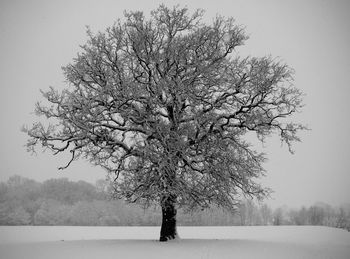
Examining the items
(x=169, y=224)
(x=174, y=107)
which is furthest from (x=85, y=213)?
(x=174, y=107)

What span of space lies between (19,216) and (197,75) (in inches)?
1548

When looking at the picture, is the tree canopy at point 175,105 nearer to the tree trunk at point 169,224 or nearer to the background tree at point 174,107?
the background tree at point 174,107

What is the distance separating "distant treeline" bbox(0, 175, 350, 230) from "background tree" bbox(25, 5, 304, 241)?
22491mm

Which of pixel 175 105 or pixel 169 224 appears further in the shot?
pixel 169 224

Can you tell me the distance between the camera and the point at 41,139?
19.1 meters

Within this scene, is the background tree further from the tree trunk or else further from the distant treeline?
the distant treeline

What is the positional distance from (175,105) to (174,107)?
13 centimetres

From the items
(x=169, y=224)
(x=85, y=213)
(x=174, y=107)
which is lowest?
(x=85, y=213)

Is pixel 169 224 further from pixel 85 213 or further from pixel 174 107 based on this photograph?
pixel 85 213

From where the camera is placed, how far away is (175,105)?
19.4m

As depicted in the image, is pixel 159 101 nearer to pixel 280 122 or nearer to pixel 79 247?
pixel 280 122

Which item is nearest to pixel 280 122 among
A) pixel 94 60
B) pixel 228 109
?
pixel 228 109

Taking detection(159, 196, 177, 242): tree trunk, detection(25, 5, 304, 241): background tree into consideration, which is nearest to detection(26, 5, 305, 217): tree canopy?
detection(25, 5, 304, 241): background tree

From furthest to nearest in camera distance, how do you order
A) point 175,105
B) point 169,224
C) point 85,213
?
1. point 85,213
2. point 169,224
3. point 175,105
